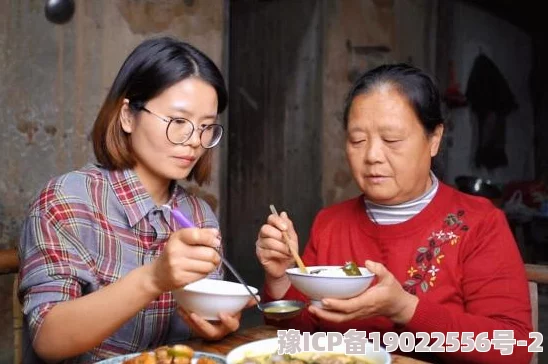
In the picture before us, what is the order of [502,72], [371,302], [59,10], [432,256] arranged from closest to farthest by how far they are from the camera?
[371,302] → [432,256] → [59,10] → [502,72]

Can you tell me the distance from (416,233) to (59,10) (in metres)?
2.68

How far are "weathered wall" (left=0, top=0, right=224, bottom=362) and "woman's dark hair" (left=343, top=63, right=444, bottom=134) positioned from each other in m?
2.22

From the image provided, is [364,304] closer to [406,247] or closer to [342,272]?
[342,272]

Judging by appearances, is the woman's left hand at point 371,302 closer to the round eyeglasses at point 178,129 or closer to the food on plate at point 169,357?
the food on plate at point 169,357

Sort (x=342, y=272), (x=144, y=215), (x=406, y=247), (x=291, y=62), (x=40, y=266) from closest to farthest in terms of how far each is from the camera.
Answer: (x=40, y=266), (x=342, y=272), (x=144, y=215), (x=406, y=247), (x=291, y=62)

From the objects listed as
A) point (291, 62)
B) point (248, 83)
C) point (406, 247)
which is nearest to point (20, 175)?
point (406, 247)

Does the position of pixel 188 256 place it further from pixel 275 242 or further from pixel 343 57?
pixel 343 57

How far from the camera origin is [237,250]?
275 inches

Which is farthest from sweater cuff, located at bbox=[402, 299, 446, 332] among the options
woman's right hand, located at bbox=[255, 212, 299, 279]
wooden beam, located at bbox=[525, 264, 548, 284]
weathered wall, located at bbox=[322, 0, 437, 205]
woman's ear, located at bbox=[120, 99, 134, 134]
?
weathered wall, located at bbox=[322, 0, 437, 205]

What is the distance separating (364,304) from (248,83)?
204 inches

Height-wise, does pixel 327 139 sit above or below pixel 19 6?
below

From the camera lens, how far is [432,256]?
2.01m

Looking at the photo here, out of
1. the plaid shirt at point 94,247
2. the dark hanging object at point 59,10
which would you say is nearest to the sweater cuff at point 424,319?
the plaid shirt at point 94,247

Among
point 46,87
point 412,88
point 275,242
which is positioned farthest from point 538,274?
point 46,87
